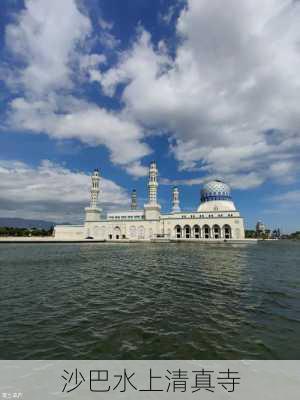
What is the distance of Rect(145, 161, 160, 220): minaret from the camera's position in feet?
381

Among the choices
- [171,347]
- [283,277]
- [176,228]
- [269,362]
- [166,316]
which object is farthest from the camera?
[176,228]

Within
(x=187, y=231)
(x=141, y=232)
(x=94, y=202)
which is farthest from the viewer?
(x=94, y=202)

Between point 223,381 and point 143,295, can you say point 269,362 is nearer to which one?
point 223,381

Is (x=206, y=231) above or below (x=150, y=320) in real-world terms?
above

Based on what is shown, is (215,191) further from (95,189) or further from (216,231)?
(95,189)

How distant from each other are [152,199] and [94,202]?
102ft

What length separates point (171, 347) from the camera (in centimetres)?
791

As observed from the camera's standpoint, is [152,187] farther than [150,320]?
Yes

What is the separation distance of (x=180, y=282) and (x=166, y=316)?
793cm

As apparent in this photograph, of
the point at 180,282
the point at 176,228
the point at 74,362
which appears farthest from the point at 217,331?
the point at 176,228

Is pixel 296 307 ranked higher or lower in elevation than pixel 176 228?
lower

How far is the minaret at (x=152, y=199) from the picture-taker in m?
116

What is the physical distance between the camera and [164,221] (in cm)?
11700

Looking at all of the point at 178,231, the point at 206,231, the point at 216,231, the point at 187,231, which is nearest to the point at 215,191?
the point at 216,231
